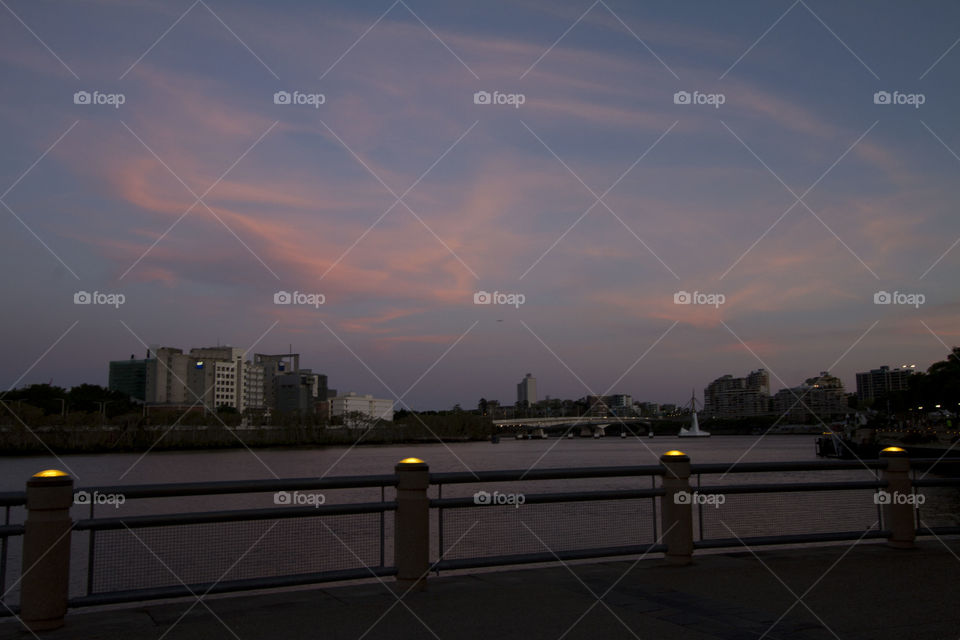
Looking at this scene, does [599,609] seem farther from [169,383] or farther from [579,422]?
[169,383]

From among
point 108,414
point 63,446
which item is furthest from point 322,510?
point 108,414

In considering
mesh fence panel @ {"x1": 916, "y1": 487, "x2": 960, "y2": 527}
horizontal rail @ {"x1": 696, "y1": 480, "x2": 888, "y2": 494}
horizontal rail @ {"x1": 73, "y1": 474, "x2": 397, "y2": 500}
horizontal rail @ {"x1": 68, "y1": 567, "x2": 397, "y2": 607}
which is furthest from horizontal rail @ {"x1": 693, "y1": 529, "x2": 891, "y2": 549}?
mesh fence panel @ {"x1": 916, "y1": 487, "x2": 960, "y2": 527}

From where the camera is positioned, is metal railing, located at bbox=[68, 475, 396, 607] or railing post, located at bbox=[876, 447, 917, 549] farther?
railing post, located at bbox=[876, 447, 917, 549]

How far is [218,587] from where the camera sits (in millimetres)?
7398

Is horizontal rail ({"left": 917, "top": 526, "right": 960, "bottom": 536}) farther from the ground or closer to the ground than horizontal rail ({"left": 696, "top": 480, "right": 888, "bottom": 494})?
closer to the ground

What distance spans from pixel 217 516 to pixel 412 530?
187cm

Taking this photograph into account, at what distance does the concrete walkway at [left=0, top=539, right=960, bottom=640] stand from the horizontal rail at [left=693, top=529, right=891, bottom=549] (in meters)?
0.36

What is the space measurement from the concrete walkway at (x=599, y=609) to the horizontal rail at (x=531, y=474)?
1.05 meters

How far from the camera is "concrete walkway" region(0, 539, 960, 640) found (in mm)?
6469

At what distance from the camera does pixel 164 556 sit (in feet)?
31.3

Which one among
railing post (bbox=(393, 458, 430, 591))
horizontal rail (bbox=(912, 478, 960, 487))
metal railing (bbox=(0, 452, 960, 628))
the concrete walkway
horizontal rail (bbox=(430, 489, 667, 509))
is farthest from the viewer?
horizontal rail (bbox=(912, 478, 960, 487))

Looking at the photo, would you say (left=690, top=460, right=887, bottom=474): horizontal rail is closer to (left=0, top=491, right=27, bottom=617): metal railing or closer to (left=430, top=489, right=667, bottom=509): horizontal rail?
(left=430, top=489, right=667, bottom=509): horizontal rail

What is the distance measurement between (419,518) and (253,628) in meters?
1.98

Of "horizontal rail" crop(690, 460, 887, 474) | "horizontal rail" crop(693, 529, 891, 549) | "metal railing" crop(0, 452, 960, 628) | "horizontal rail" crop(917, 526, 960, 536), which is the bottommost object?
"horizontal rail" crop(917, 526, 960, 536)
